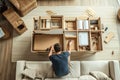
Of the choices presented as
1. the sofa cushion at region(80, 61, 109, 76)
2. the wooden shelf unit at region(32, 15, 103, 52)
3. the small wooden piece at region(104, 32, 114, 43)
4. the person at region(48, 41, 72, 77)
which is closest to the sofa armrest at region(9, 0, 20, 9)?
the wooden shelf unit at region(32, 15, 103, 52)

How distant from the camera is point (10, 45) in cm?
434

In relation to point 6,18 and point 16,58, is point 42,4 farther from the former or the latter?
point 16,58

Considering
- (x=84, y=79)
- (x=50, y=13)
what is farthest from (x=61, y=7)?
(x=84, y=79)

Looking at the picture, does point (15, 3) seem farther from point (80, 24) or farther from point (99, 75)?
point (99, 75)

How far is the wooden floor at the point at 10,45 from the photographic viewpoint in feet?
13.5

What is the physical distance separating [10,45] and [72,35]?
4.49 ft

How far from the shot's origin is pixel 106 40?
437 cm

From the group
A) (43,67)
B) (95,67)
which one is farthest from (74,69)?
(43,67)

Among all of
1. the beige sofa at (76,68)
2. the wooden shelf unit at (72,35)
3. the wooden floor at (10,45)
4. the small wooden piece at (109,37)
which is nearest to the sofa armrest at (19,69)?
the beige sofa at (76,68)

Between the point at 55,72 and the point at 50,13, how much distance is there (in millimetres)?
1578

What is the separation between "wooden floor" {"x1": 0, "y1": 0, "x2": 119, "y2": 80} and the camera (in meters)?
4.12

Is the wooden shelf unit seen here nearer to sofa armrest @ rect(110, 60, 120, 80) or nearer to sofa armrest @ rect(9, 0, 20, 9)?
sofa armrest @ rect(110, 60, 120, 80)

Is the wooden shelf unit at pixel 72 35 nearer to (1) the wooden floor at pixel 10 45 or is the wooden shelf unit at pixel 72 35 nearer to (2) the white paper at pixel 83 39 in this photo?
(2) the white paper at pixel 83 39

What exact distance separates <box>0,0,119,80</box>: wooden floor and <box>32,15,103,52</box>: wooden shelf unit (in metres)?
0.69
